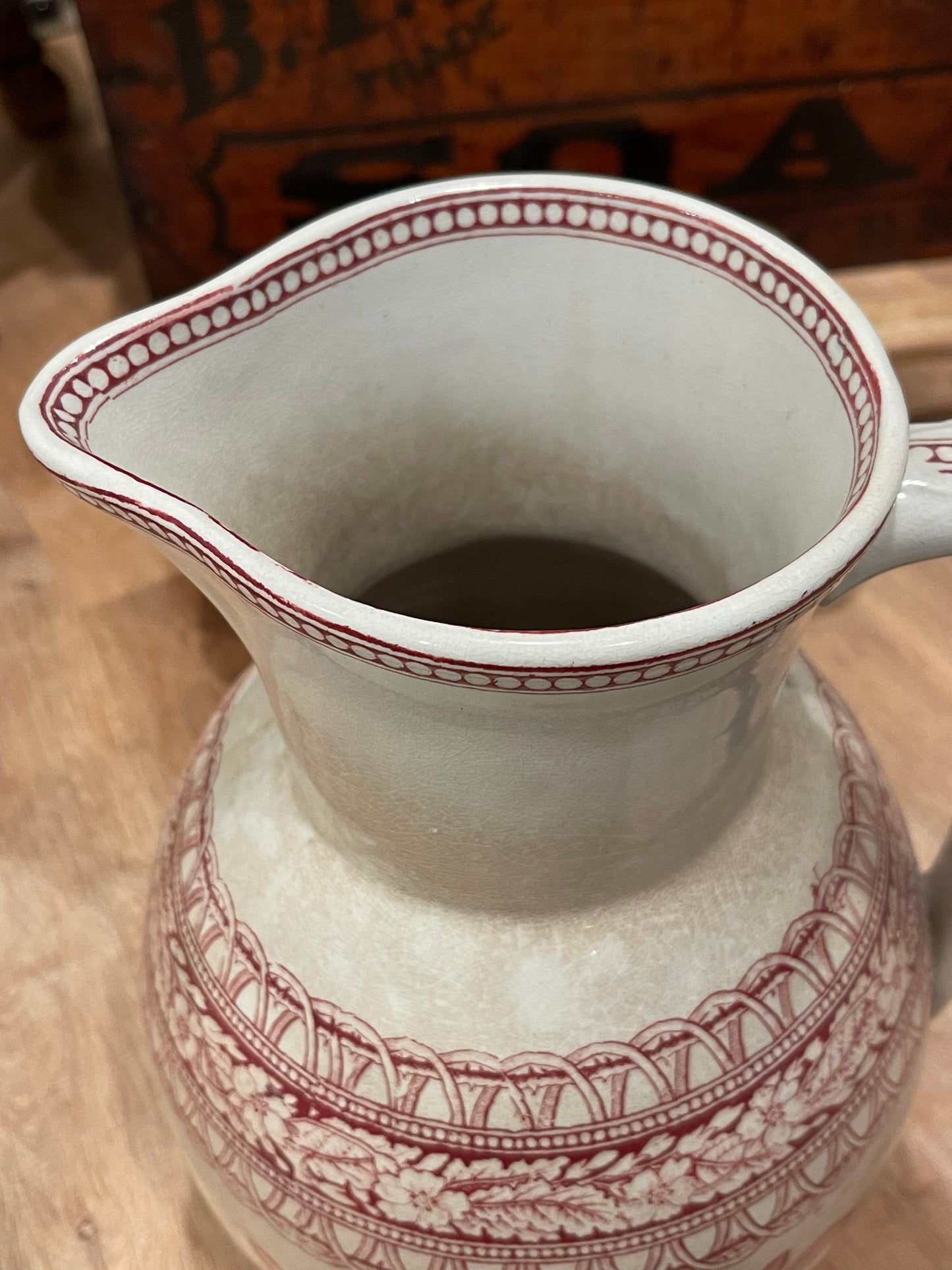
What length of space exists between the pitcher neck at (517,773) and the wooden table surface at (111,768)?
291 millimetres

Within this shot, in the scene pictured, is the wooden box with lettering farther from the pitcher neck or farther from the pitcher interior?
the pitcher neck

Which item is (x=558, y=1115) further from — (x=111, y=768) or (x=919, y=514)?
(x=111, y=768)

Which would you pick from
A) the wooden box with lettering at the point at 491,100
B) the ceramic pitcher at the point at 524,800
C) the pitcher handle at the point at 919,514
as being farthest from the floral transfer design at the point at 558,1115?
the wooden box with lettering at the point at 491,100

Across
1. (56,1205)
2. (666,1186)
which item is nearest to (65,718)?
(56,1205)

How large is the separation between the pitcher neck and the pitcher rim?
0.02 metres

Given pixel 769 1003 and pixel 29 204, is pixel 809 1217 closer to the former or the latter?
pixel 769 1003

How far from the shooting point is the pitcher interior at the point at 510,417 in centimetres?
45

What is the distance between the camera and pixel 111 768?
89cm

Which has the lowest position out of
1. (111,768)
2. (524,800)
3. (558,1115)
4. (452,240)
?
(111,768)

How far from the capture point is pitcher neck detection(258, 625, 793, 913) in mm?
364

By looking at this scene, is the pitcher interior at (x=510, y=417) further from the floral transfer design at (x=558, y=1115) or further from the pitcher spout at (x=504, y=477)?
the floral transfer design at (x=558, y=1115)

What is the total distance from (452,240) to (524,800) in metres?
0.24

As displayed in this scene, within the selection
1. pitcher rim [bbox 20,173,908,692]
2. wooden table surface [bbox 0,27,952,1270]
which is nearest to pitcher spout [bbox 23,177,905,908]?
pitcher rim [bbox 20,173,908,692]

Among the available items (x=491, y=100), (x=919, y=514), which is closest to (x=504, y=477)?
(x=919, y=514)
